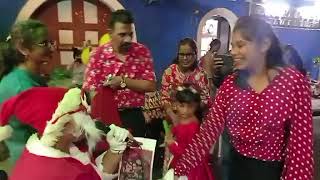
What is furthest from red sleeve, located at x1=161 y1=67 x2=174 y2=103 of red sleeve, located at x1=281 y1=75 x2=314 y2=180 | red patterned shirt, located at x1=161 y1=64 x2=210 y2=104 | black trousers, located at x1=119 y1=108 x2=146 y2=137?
red sleeve, located at x1=281 y1=75 x2=314 y2=180

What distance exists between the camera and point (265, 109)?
4.12ft

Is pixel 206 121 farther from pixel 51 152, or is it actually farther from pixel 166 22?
pixel 166 22

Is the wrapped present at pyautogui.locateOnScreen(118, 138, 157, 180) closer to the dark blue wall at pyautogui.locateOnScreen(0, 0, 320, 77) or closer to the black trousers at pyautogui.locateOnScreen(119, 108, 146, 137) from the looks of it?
the black trousers at pyautogui.locateOnScreen(119, 108, 146, 137)

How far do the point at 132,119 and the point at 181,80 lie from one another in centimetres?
71

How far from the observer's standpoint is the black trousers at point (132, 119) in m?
1.94

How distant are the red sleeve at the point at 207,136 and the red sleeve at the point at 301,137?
0.26 metres

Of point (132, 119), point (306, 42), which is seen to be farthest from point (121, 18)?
point (306, 42)

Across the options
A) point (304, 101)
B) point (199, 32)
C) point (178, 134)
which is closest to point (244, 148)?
point (304, 101)

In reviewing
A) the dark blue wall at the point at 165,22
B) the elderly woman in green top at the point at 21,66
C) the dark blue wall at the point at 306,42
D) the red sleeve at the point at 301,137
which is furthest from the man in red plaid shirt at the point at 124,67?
the dark blue wall at the point at 306,42

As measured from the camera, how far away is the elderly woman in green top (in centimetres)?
140

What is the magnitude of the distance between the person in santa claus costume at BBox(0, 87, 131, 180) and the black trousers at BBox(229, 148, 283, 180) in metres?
0.46

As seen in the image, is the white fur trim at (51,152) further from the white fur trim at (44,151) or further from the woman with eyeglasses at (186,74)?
the woman with eyeglasses at (186,74)

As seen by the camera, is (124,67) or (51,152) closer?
(51,152)

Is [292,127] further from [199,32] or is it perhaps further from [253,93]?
[199,32]
